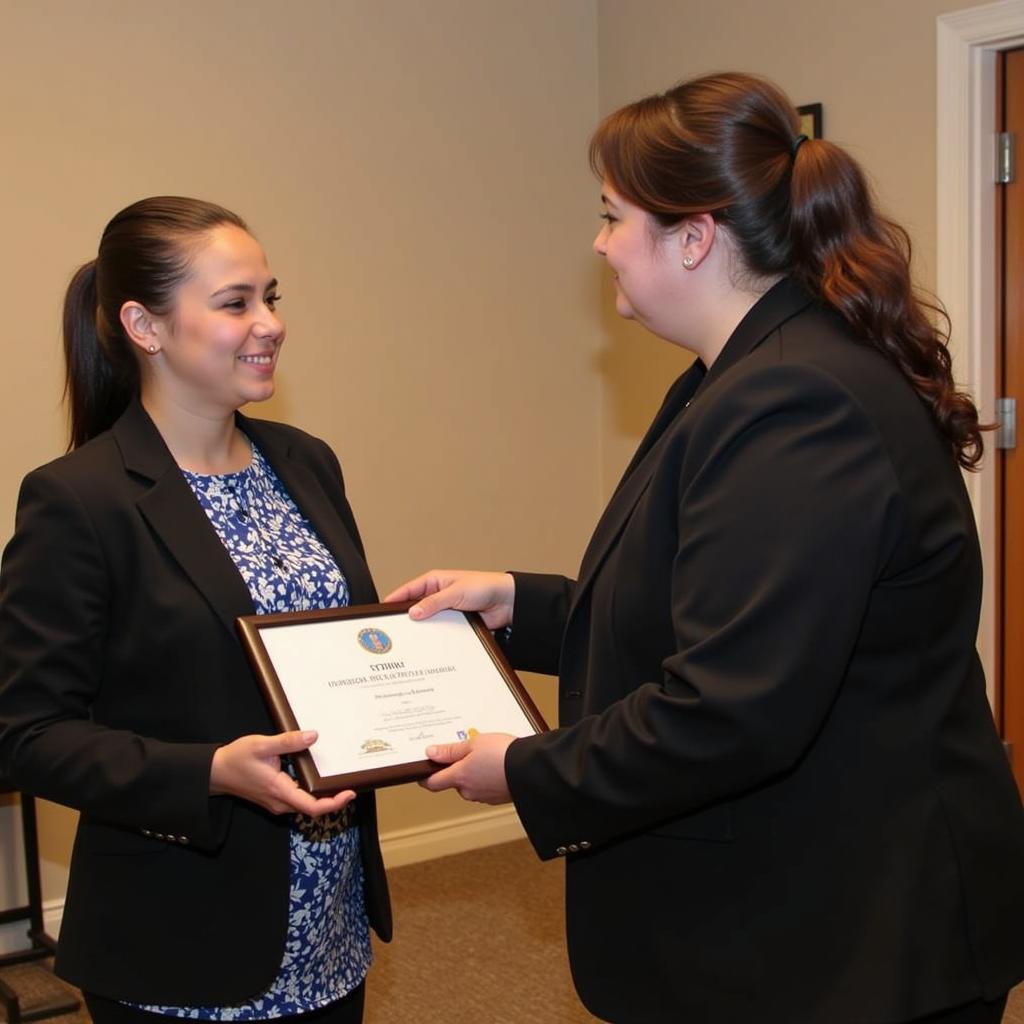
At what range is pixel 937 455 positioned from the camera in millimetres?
1475

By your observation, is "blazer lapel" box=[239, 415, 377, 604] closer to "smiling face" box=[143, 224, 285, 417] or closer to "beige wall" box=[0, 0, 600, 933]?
"smiling face" box=[143, 224, 285, 417]

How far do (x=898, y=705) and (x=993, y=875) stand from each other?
0.77 feet

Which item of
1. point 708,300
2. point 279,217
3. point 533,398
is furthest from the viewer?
point 533,398

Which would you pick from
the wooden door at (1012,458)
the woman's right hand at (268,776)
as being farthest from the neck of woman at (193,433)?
the wooden door at (1012,458)

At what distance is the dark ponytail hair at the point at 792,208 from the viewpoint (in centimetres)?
151

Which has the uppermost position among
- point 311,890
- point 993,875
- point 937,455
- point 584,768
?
point 937,455

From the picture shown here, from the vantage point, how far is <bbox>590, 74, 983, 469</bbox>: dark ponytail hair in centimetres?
151

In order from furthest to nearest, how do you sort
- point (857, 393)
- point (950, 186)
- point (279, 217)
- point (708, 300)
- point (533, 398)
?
point (533, 398)
point (279, 217)
point (950, 186)
point (708, 300)
point (857, 393)

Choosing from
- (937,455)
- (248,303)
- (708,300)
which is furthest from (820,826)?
(248,303)

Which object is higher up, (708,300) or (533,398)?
(708,300)

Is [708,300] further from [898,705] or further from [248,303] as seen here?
[248,303]

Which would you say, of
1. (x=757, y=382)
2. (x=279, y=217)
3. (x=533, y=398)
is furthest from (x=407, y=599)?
(x=533, y=398)

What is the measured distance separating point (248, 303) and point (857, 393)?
104 cm

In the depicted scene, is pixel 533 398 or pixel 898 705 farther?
pixel 533 398
